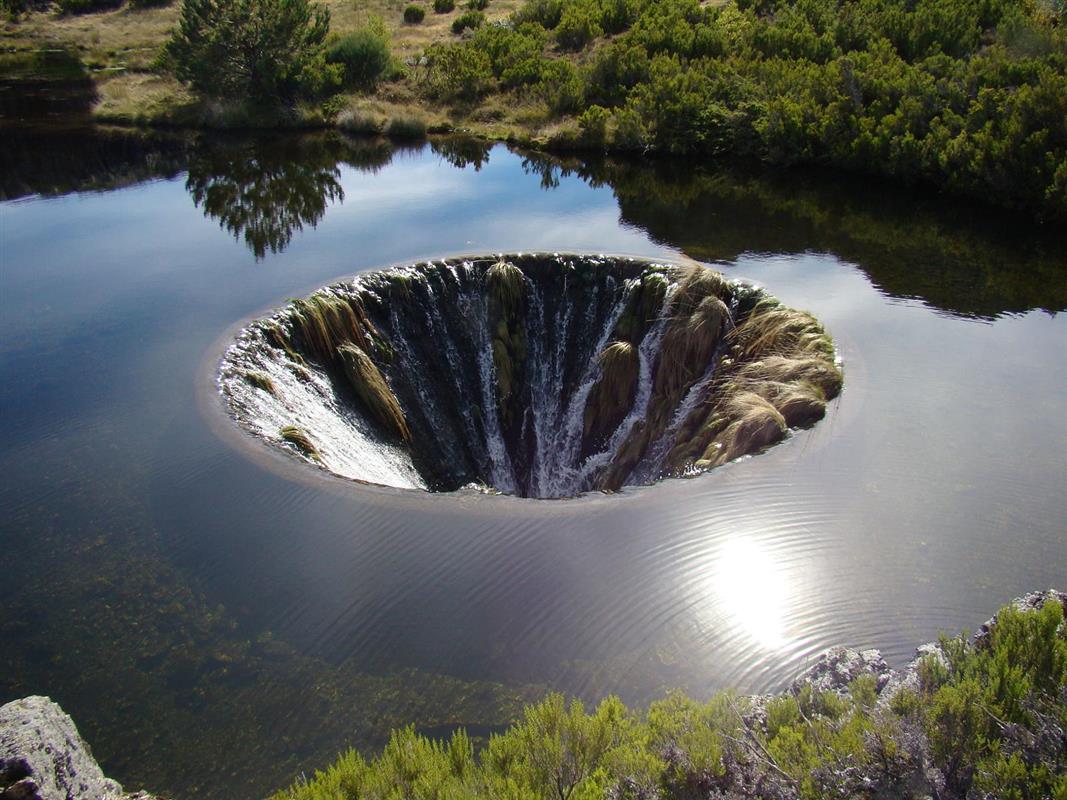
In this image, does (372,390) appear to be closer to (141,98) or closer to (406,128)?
(406,128)

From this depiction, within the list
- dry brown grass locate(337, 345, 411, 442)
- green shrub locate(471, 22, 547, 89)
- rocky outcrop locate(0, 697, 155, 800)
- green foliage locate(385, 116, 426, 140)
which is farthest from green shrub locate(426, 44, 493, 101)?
rocky outcrop locate(0, 697, 155, 800)

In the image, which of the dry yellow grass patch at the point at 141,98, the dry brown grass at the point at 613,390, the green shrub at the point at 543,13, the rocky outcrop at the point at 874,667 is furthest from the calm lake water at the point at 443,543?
the green shrub at the point at 543,13

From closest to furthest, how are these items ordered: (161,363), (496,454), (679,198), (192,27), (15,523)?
(15,523)
(161,363)
(496,454)
(679,198)
(192,27)

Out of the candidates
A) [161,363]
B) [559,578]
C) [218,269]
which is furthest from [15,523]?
[218,269]

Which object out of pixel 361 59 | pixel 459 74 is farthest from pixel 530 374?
pixel 361 59

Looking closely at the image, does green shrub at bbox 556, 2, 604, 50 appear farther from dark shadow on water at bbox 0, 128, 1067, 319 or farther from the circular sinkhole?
the circular sinkhole

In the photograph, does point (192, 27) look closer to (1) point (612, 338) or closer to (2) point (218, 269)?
(2) point (218, 269)
